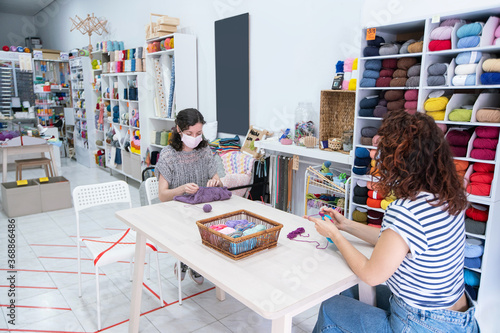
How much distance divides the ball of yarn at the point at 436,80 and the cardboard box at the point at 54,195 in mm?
4390

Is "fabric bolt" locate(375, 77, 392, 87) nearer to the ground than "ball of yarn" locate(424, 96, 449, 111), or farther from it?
farther from it

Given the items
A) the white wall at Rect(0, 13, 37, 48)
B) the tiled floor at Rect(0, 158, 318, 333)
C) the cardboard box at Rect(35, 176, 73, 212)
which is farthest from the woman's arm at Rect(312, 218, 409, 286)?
the white wall at Rect(0, 13, 37, 48)

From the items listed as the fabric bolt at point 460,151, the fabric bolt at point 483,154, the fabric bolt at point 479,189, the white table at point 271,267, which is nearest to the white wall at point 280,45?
the fabric bolt at point 460,151

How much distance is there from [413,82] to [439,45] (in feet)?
0.91

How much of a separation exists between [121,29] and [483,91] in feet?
20.2

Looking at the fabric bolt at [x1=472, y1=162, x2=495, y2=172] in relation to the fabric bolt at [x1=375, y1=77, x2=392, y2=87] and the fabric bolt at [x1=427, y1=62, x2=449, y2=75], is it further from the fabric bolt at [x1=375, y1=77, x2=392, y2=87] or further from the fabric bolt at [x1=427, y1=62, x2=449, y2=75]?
the fabric bolt at [x1=375, y1=77, x2=392, y2=87]

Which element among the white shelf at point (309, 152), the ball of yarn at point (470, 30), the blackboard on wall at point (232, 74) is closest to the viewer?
the ball of yarn at point (470, 30)

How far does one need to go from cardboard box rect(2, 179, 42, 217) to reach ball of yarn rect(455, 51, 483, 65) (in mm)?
4683

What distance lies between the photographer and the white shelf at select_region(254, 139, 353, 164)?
3.03 m

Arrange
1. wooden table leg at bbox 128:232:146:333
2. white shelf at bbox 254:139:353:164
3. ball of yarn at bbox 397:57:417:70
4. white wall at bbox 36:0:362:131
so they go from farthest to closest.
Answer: white wall at bbox 36:0:362:131 → white shelf at bbox 254:139:353:164 → ball of yarn at bbox 397:57:417:70 → wooden table leg at bbox 128:232:146:333

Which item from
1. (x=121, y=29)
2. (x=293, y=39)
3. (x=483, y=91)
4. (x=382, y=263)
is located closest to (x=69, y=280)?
(x=382, y=263)

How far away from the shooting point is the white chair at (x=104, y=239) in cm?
241

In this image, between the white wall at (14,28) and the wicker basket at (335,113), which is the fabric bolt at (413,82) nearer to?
the wicker basket at (335,113)

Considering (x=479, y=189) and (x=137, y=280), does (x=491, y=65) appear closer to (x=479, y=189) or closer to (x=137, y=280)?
(x=479, y=189)
